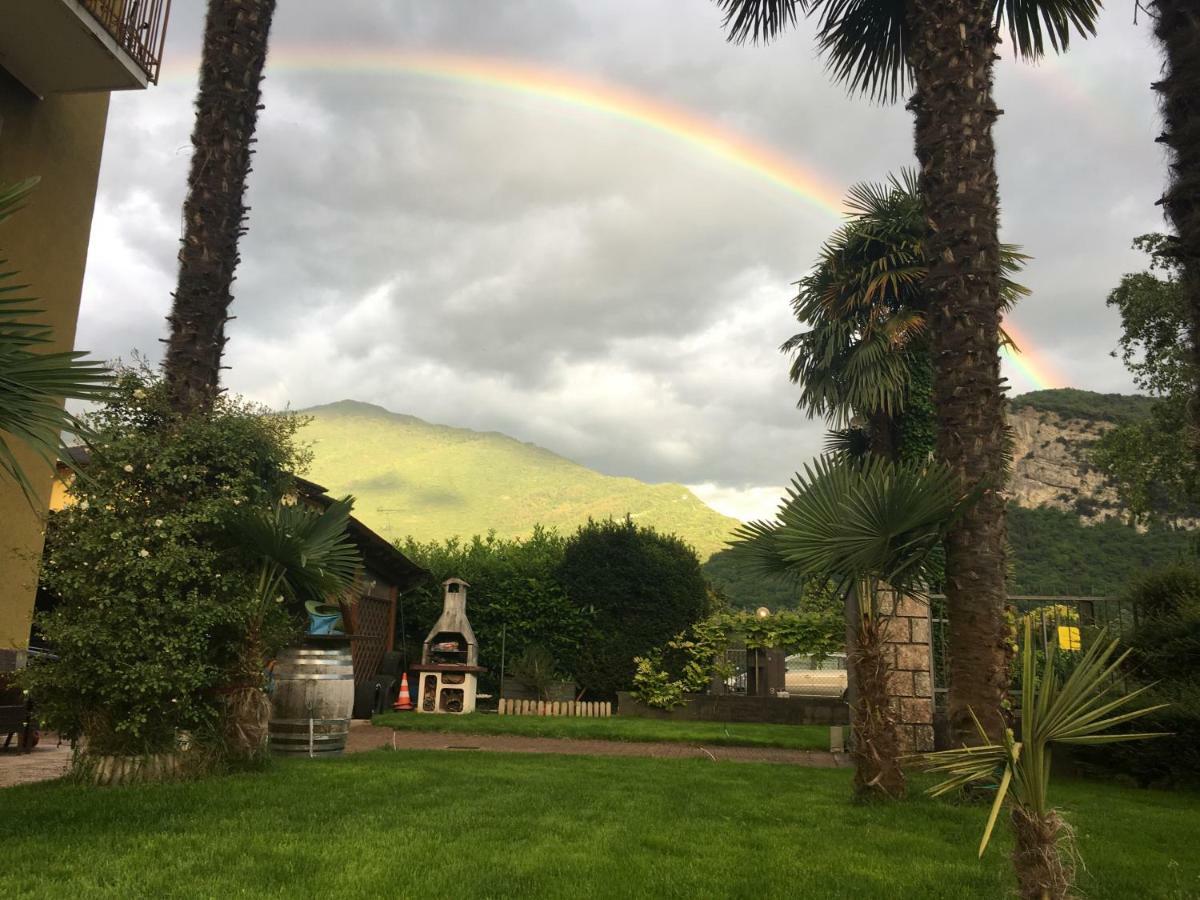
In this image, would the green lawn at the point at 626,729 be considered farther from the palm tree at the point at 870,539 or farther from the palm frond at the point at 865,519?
the palm frond at the point at 865,519

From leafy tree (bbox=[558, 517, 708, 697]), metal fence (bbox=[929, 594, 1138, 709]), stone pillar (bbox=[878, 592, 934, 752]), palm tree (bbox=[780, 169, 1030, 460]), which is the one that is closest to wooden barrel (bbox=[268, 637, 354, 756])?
stone pillar (bbox=[878, 592, 934, 752])

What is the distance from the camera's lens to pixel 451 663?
16.3 metres

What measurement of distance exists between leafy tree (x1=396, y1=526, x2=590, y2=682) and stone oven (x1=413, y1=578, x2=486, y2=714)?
81 cm

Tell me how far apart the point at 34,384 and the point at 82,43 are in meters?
7.31

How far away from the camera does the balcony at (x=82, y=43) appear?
921cm

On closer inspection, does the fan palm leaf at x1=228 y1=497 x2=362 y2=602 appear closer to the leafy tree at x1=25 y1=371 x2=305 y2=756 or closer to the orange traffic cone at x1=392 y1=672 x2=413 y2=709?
the leafy tree at x1=25 y1=371 x2=305 y2=756

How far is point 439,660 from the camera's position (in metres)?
16.9

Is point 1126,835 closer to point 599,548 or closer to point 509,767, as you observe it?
point 509,767

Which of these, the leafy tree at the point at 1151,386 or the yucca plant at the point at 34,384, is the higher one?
the leafy tree at the point at 1151,386

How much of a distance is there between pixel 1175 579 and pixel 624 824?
302 inches

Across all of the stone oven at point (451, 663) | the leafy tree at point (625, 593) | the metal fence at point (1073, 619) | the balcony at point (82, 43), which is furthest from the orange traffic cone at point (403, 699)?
the balcony at point (82, 43)

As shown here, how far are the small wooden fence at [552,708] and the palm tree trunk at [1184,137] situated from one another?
44.8 feet

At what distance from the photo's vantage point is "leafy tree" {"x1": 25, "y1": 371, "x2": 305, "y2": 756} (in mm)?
6312

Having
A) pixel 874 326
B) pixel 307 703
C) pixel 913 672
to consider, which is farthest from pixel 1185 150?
pixel 874 326
